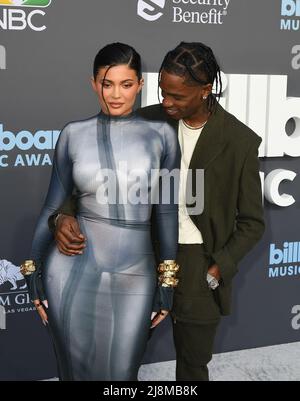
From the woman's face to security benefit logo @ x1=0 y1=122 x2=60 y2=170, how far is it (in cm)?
81

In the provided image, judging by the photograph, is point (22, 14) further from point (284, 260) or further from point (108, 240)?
point (284, 260)

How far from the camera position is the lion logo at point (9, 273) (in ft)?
9.05

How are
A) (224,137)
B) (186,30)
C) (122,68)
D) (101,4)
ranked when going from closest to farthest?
(122,68)
(224,137)
(101,4)
(186,30)

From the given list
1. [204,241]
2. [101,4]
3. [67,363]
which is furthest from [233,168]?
[101,4]

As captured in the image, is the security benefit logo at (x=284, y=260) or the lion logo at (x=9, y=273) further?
the security benefit logo at (x=284, y=260)

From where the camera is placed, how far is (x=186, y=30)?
288cm

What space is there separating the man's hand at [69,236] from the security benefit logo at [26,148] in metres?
0.79

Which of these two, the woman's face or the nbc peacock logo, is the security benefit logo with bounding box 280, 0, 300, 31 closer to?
the nbc peacock logo

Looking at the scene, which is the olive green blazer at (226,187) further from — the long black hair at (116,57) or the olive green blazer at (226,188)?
the long black hair at (116,57)

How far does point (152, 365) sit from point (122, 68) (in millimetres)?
1788

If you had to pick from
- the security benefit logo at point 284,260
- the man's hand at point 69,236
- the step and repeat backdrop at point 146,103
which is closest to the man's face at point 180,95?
the man's hand at point 69,236

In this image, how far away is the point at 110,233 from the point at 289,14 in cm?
180

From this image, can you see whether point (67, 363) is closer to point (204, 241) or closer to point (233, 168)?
point (204, 241)

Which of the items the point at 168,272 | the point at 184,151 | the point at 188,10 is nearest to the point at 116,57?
the point at 184,151
